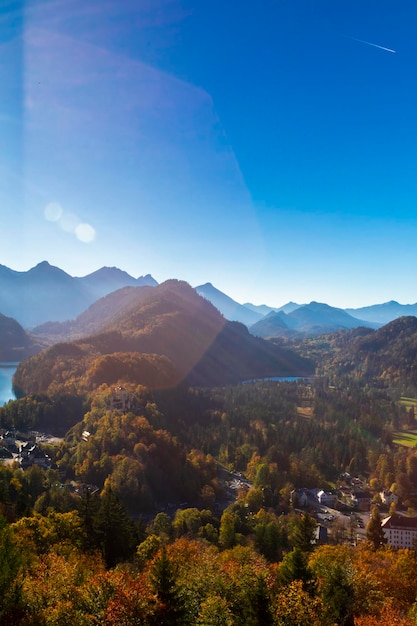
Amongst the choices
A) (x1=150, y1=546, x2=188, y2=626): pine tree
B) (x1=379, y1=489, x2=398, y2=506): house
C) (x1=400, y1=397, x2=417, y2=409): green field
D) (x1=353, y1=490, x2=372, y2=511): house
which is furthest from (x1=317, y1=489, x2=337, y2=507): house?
(x1=400, y1=397, x2=417, y2=409): green field

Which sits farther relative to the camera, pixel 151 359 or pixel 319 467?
pixel 151 359

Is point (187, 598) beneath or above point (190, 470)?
above

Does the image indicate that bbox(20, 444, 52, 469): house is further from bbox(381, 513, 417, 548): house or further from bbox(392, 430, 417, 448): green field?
bbox(392, 430, 417, 448): green field

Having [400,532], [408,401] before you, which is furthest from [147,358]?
[408,401]

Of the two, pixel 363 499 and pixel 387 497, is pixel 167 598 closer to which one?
pixel 363 499

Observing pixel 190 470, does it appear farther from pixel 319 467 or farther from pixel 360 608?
pixel 360 608

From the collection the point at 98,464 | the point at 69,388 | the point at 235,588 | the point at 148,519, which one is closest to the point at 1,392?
the point at 69,388

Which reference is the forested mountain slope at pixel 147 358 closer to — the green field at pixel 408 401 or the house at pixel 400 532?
the house at pixel 400 532
